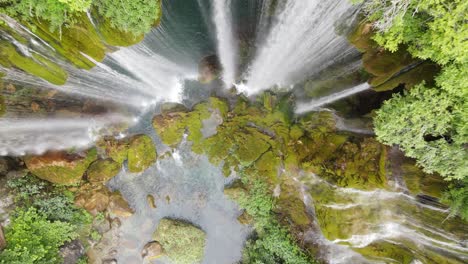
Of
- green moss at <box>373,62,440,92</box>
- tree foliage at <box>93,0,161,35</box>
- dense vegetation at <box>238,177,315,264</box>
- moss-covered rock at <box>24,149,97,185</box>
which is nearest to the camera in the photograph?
green moss at <box>373,62,440,92</box>

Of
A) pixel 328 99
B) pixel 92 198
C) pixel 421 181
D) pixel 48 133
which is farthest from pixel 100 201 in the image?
pixel 421 181

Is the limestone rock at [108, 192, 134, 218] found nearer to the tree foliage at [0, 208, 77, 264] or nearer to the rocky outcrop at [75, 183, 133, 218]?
the rocky outcrop at [75, 183, 133, 218]

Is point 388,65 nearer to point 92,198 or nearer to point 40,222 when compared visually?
point 92,198

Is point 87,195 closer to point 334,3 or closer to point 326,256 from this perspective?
point 326,256

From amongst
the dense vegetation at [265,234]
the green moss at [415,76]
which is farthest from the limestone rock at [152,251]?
the green moss at [415,76]

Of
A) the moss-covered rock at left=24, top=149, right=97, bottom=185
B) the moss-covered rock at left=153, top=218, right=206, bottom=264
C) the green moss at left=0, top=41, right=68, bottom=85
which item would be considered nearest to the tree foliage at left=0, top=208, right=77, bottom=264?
the moss-covered rock at left=24, top=149, right=97, bottom=185

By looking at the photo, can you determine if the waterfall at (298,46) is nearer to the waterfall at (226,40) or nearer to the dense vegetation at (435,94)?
the waterfall at (226,40)
